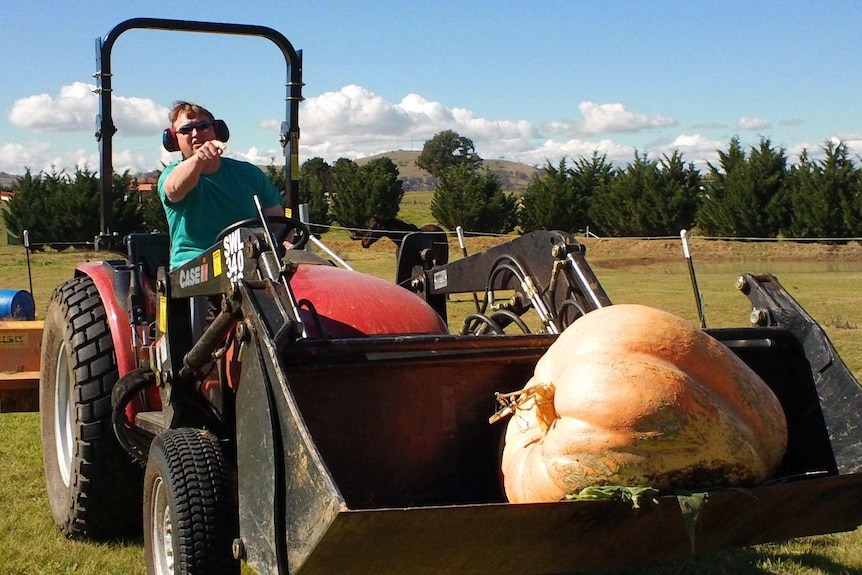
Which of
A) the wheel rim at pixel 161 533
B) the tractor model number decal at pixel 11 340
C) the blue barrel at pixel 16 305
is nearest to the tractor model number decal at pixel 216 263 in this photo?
the wheel rim at pixel 161 533

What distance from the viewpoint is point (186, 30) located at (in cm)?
505

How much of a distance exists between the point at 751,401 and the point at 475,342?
0.90 m

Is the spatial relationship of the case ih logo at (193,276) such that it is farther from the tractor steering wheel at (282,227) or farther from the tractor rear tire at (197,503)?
the tractor rear tire at (197,503)

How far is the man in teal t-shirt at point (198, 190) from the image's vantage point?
4.41 meters

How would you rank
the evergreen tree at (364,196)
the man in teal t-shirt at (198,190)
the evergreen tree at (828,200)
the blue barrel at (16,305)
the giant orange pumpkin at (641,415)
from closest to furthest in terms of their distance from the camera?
the giant orange pumpkin at (641,415) < the man in teal t-shirt at (198,190) < the blue barrel at (16,305) < the evergreen tree at (828,200) < the evergreen tree at (364,196)

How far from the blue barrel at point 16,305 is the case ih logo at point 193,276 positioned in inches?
158

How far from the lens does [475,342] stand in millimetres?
3469

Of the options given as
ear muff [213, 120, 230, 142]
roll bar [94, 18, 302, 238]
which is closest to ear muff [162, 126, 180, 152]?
ear muff [213, 120, 230, 142]

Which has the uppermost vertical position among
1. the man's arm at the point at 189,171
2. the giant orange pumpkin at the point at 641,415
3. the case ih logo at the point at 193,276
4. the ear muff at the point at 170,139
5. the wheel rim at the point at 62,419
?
the ear muff at the point at 170,139

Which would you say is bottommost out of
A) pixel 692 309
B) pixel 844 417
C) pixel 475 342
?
pixel 692 309

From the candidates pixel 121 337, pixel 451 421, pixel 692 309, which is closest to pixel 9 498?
pixel 121 337

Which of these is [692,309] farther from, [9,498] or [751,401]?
[751,401]

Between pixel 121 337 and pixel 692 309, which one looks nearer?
pixel 121 337

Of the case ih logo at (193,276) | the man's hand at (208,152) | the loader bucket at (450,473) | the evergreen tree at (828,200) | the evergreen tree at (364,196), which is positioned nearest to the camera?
the loader bucket at (450,473)
